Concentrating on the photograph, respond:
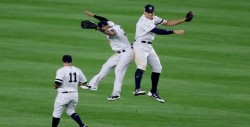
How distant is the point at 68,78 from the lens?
18.2m

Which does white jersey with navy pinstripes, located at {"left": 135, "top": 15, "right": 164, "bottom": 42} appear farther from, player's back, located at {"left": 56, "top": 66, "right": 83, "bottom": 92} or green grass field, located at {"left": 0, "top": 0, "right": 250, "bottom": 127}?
green grass field, located at {"left": 0, "top": 0, "right": 250, "bottom": 127}

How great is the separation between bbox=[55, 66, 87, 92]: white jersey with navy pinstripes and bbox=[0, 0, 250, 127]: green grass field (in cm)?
176

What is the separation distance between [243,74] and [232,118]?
14.1 ft

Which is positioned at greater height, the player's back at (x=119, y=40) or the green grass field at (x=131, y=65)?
the player's back at (x=119, y=40)

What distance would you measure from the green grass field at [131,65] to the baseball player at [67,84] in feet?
4.16

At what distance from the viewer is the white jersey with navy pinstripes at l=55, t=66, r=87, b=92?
18.1m

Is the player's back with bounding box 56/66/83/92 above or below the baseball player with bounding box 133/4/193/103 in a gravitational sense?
below

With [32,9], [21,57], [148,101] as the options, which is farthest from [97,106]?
[32,9]

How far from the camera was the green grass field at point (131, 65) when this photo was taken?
68.3ft

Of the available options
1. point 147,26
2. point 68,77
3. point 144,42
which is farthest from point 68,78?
point 147,26

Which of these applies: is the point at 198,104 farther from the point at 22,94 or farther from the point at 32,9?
the point at 32,9

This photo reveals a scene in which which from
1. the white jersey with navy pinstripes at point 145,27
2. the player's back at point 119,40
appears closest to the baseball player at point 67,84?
the player's back at point 119,40

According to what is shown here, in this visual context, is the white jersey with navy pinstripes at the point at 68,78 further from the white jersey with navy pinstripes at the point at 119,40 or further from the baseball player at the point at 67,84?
the white jersey with navy pinstripes at the point at 119,40

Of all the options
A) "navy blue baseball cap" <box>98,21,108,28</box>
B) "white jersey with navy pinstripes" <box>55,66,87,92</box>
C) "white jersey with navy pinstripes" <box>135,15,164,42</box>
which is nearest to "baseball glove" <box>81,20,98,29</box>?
"navy blue baseball cap" <box>98,21,108,28</box>
